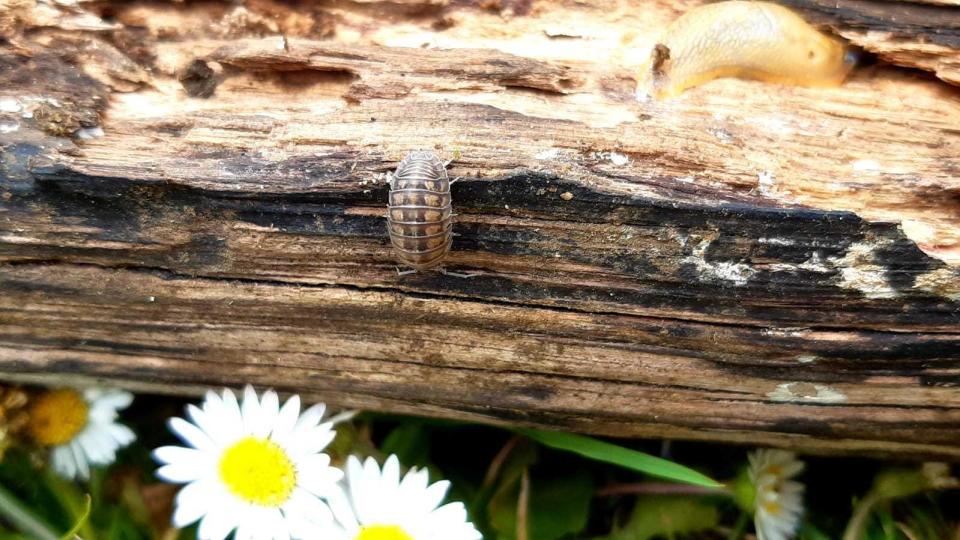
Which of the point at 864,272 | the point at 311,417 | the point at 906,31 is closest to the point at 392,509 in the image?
the point at 311,417

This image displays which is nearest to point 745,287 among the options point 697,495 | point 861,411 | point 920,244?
point 920,244

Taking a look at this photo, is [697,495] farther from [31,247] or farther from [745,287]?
[31,247]

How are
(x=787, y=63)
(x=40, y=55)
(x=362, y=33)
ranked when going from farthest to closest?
(x=787, y=63) → (x=362, y=33) → (x=40, y=55)

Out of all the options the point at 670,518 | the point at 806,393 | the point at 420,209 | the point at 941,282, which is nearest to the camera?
the point at 420,209

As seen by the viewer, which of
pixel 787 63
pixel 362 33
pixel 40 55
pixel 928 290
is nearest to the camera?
pixel 928 290

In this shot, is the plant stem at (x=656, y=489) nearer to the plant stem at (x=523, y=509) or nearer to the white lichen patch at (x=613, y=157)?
the plant stem at (x=523, y=509)

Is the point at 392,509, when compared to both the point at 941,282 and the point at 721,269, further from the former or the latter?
the point at 941,282

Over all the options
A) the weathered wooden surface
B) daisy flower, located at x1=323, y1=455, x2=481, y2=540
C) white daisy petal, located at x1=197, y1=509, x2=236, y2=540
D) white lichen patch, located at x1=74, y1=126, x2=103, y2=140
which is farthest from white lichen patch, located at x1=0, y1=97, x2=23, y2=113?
daisy flower, located at x1=323, y1=455, x2=481, y2=540
